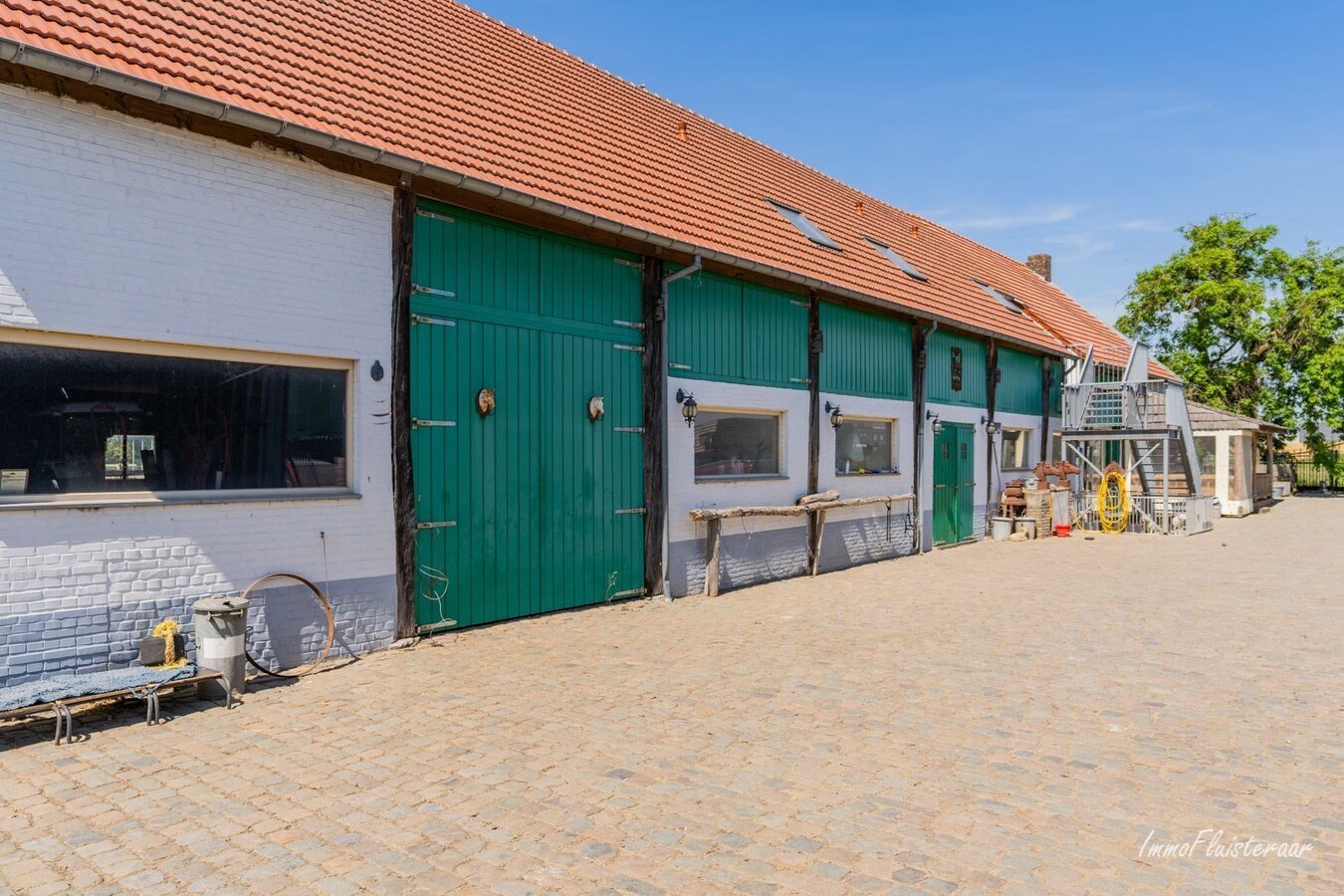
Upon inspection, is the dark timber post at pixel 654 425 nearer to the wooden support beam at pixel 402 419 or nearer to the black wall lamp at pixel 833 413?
the wooden support beam at pixel 402 419

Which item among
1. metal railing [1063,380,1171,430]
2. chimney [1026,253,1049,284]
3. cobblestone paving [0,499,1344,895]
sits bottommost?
cobblestone paving [0,499,1344,895]

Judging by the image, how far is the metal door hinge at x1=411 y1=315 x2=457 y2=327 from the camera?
736 centimetres

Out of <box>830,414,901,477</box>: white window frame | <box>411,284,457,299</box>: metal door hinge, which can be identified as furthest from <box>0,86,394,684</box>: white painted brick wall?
<box>830,414,901,477</box>: white window frame

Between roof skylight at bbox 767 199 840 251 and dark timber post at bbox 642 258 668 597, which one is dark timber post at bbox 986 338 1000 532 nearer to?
roof skylight at bbox 767 199 840 251

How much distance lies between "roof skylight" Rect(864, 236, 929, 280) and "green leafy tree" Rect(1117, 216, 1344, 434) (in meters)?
20.9

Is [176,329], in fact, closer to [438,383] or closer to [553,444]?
→ [438,383]

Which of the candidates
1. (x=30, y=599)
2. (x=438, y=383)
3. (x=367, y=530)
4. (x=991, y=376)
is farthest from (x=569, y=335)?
(x=991, y=376)

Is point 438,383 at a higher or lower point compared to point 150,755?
higher

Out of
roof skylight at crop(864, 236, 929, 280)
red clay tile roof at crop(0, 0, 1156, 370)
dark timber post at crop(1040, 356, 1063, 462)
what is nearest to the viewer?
red clay tile roof at crop(0, 0, 1156, 370)

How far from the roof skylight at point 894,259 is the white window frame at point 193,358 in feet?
35.5

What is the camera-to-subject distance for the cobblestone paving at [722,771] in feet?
11.3

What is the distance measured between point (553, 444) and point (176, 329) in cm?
350

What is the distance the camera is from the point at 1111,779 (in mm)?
4355

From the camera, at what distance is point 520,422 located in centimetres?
822
